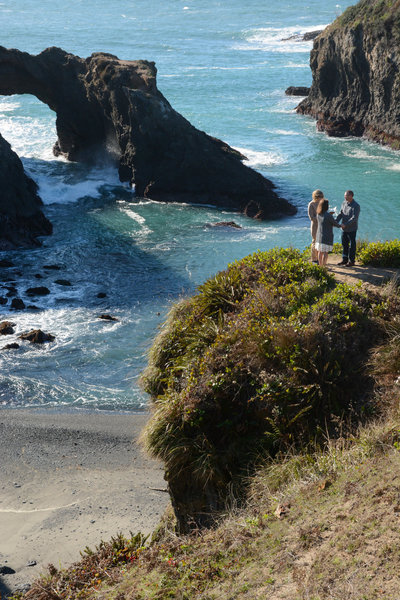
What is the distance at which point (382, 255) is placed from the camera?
1470 centimetres

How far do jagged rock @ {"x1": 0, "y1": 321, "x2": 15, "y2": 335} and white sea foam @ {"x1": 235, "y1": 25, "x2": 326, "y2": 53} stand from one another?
234ft

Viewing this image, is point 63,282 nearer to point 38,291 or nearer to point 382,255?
point 38,291

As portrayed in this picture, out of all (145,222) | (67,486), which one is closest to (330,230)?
(67,486)

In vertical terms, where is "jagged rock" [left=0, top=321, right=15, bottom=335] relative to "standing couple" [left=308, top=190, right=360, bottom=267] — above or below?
below

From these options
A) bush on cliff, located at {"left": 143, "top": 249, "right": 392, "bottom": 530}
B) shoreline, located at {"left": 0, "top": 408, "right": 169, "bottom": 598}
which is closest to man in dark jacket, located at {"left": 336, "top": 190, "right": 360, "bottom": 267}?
bush on cliff, located at {"left": 143, "top": 249, "right": 392, "bottom": 530}

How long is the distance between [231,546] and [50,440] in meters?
9.04

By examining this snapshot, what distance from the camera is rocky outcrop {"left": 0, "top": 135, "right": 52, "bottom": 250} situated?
107ft

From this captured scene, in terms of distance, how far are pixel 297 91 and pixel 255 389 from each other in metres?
57.2

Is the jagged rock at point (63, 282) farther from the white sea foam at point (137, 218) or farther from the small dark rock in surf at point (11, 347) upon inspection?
the white sea foam at point (137, 218)

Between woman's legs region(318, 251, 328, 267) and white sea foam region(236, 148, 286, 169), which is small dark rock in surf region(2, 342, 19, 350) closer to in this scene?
woman's legs region(318, 251, 328, 267)

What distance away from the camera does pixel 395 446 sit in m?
9.12

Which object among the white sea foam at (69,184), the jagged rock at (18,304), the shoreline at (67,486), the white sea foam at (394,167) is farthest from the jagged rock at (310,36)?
the shoreline at (67,486)

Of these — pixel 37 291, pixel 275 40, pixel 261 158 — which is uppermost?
pixel 275 40

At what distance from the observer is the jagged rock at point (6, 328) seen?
75.7 feet
